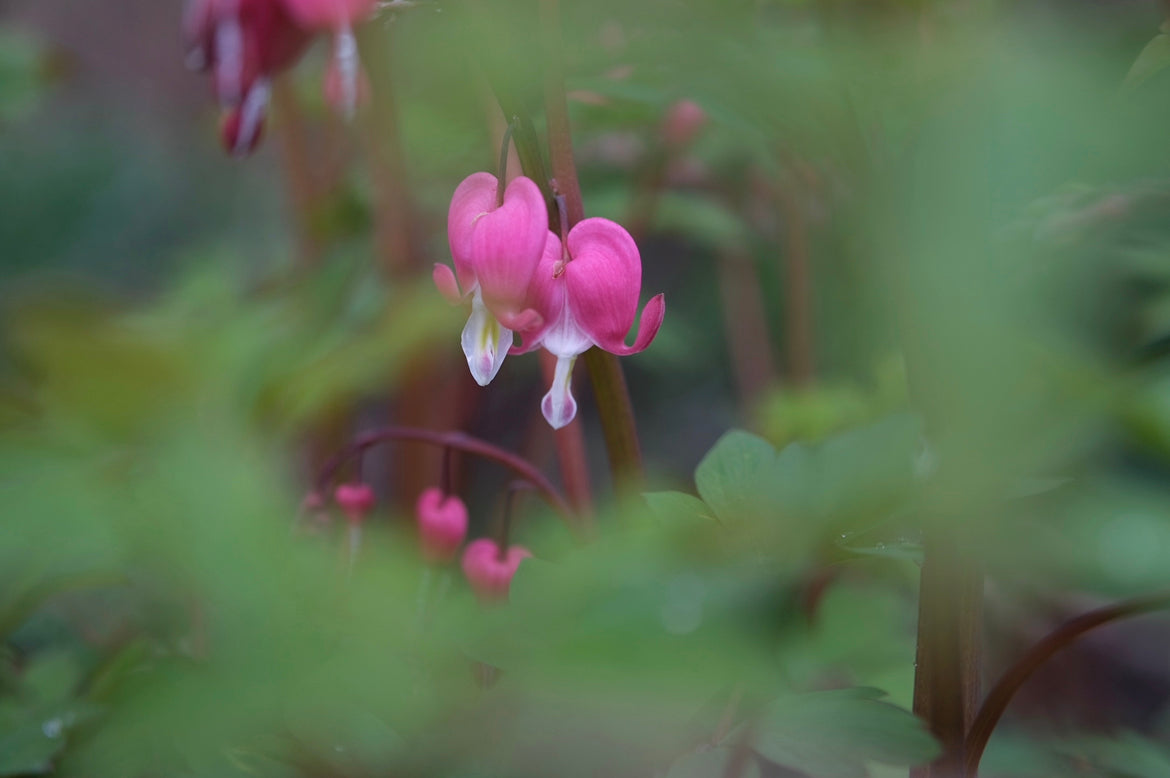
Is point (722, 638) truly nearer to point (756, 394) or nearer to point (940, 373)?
point (940, 373)

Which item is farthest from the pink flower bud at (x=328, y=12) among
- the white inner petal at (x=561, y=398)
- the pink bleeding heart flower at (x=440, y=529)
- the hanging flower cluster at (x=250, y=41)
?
the pink bleeding heart flower at (x=440, y=529)

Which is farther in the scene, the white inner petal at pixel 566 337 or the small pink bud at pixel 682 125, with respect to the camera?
the small pink bud at pixel 682 125

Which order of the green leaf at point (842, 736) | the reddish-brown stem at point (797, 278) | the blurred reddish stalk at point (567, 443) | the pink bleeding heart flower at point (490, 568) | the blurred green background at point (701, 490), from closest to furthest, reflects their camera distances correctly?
1. the blurred green background at point (701, 490)
2. the green leaf at point (842, 736)
3. the pink bleeding heart flower at point (490, 568)
4. the blurred reddish stalk at point (567, 443)
5. the reddish-brown stem at point (797, 278)

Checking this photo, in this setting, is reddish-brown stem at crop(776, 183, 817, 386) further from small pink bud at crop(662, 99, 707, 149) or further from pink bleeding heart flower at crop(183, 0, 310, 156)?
pink bleeding heart flower at crop(183, 0, 310, 156)

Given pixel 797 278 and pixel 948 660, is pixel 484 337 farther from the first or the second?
pixel 797 278

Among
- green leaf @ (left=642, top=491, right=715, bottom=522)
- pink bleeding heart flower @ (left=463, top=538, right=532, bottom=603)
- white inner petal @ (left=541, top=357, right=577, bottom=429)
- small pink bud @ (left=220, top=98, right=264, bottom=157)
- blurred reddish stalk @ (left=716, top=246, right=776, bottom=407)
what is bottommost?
blurred reddish stalk @ (left=716, top=246, right=776, bottom=407)

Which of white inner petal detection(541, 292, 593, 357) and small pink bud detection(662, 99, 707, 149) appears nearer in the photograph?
white inner petal detection(541, 292, 593, 357)

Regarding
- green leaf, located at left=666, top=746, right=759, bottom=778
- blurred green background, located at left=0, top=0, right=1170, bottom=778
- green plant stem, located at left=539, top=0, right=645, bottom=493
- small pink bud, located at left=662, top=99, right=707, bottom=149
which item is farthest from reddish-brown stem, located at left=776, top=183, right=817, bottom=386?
green leaf, located at left=666, top=746, right=759, bottom=778

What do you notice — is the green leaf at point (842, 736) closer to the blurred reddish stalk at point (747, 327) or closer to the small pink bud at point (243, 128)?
the small pink bud at point (243, 128)
